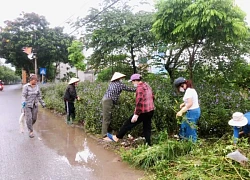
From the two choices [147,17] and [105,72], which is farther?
[105,72]

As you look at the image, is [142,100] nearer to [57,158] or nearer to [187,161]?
[187,161]

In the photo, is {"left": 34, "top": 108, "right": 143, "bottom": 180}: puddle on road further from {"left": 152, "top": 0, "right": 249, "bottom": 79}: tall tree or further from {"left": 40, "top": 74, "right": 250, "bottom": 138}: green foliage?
{"left": 152, "top": 0, "right": 249, "bottom": 79}: tall tree

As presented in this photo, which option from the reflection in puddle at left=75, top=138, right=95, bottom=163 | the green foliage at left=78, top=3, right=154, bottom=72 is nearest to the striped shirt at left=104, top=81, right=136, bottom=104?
the reflection in puddle at left=75, top=138, right=95, bottom=163

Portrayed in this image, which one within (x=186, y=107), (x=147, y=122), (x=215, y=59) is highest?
(x=215, y=59)

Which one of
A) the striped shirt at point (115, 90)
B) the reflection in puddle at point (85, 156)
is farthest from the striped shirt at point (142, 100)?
the reflection in puddle at point (85, 156)

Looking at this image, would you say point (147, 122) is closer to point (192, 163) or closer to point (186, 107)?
point (186, 107)

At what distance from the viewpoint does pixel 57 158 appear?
5.06 metres

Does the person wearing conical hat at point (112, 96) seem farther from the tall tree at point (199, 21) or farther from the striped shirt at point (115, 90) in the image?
the tall tree at point (199, 21)

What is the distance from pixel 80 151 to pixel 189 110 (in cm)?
239

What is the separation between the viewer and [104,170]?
4.41 m

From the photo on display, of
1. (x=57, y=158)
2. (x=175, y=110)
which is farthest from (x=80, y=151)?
(x=175, y=110)

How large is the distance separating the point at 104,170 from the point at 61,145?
1.93 m

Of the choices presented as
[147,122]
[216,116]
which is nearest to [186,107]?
[147,122]

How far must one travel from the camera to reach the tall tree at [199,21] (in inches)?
245
